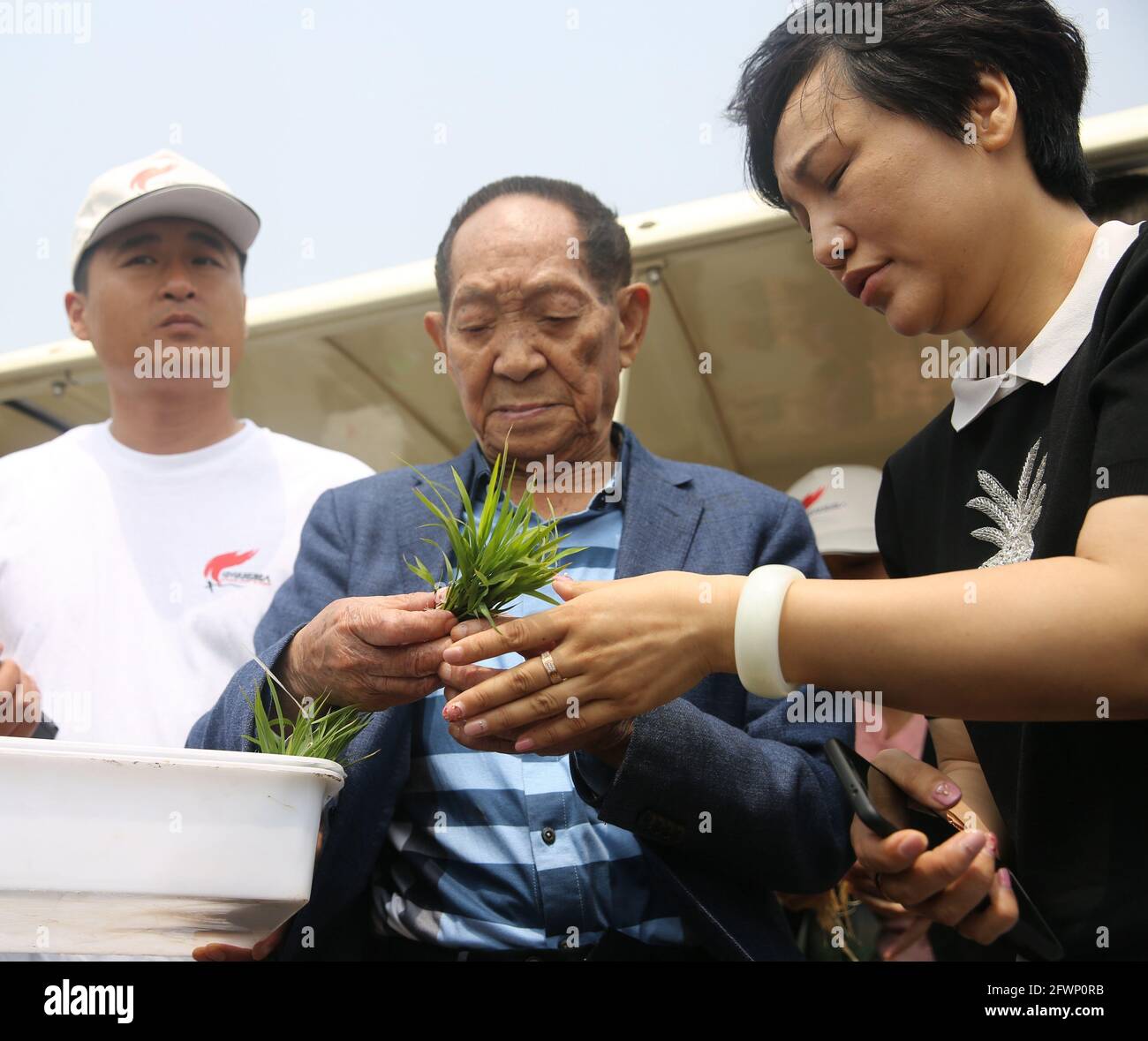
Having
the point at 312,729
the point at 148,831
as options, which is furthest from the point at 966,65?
the point at 148,831

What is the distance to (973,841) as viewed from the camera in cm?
175

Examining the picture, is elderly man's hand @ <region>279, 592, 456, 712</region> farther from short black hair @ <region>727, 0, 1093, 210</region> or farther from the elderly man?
short black hair @ <region>727, 0, 1093, 210</region>

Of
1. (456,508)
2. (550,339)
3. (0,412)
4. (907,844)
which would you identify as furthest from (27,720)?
(0,412)

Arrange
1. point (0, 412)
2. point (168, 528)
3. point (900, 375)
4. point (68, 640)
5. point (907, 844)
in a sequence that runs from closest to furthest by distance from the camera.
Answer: point (907, 844), point (68, 640), point (168, 528), point (900, 375), point (0, 412)

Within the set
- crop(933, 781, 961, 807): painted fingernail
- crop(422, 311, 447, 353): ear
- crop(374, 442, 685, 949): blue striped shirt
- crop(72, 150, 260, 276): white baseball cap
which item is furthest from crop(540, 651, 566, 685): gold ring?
crop(72, 150, 260, 276): white baseball cap

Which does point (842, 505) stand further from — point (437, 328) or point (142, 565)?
point (142, 565)

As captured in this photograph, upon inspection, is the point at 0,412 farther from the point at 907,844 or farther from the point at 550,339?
the point at 907,844

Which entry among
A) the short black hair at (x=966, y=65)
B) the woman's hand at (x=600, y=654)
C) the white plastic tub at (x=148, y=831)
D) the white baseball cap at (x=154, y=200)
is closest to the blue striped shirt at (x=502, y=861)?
the woman's hand at (x=600, y=654)

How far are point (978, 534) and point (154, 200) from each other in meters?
2.63

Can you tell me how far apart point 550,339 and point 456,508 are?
46 centimetres

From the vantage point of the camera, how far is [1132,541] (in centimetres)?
149

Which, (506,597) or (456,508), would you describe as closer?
(506,597)

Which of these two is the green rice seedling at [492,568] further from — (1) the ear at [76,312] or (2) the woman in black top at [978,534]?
(1) the ear at [76,312]

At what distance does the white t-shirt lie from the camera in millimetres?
2805
